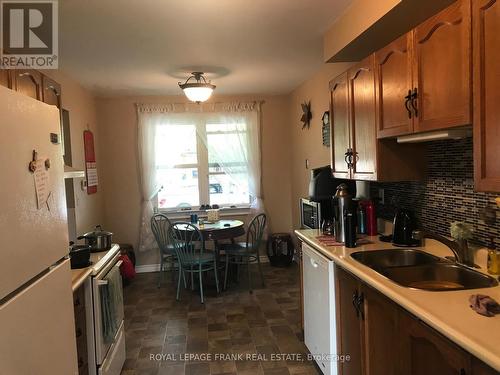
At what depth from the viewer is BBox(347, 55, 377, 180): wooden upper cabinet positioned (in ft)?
7.33

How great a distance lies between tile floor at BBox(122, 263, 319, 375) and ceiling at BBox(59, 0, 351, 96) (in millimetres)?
2389

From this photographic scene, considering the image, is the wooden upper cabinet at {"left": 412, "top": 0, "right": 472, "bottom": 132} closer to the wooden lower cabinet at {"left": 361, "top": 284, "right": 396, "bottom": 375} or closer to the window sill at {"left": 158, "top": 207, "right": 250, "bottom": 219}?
the wooden lower cabinet at {"left": 361, "top": 284, "right": 396, "bottom": 375}

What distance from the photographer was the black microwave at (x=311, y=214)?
329cm

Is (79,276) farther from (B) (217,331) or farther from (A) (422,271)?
(A) (422,271)

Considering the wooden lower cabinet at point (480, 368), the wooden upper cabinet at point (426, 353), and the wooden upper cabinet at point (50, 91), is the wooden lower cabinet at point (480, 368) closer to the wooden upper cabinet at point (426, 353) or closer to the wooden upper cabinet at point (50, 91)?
the wooden upper cabinet at point (426, 353)

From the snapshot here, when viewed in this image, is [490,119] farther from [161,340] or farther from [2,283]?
[161,340]

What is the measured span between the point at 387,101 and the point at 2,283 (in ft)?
6.30

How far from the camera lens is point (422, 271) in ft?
6.23

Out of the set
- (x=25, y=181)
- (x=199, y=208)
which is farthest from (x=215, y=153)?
(x=25, y=181)

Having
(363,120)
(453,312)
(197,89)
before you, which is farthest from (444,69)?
(197,89)

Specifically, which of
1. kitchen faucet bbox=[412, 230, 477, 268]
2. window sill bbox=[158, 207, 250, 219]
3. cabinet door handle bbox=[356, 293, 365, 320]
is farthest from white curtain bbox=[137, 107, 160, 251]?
kitchen faucet bbox=[412, 230, 477, 268]

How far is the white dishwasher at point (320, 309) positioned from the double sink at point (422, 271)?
244 mm

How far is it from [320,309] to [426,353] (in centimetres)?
98

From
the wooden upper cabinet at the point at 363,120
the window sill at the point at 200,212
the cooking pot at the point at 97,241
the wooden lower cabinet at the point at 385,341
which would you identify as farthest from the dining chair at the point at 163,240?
the wooden lower cabinet at the point at 385,341
